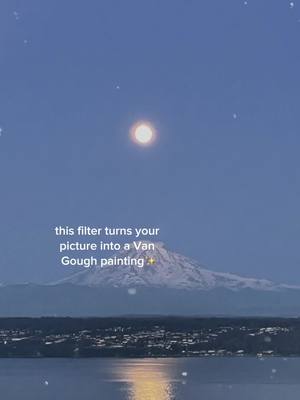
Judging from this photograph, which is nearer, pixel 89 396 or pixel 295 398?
pixel 295 398

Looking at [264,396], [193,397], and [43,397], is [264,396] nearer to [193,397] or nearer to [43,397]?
[193,397]

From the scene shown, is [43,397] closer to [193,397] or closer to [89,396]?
[89,396]

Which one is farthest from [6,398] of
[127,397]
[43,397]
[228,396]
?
[228,396]

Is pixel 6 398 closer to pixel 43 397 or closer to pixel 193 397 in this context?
pixel 43 397

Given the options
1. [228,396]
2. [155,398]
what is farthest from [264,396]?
[155,398]

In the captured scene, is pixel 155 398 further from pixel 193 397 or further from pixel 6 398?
pixel 6 398
